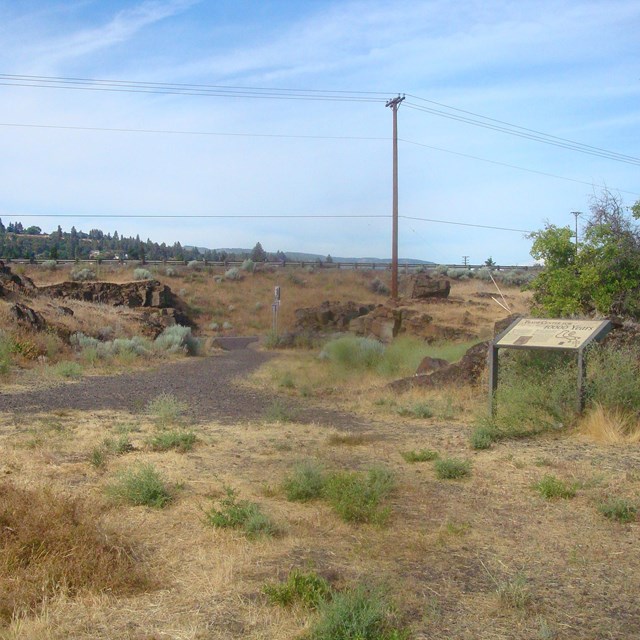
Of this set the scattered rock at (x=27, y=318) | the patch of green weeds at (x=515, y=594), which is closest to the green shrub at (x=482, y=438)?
the patch of green weeds at (x=515, y=594)

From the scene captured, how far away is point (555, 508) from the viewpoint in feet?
25.1

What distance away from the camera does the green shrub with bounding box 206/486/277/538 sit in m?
6.52

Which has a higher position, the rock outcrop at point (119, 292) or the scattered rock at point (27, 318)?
the rock outcrop at point (119, 292)

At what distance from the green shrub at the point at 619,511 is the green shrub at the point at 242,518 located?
302cm

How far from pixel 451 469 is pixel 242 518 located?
2.97m

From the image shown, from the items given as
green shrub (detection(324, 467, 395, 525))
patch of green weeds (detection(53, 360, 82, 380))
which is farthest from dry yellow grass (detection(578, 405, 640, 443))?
patch of green weeds (detection(53, 360, 82, 380))

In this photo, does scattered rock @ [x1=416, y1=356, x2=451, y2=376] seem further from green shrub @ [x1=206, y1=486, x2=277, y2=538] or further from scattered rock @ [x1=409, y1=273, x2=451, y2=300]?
scattered rock @ [x1=409, y1=273, x2=451, y2=300]

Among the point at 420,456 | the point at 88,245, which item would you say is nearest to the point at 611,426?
the point at 420,456

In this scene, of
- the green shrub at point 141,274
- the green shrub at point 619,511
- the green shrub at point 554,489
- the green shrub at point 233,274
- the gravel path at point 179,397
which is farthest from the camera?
the green shrub at point 233,274

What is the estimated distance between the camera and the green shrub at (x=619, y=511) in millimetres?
7199

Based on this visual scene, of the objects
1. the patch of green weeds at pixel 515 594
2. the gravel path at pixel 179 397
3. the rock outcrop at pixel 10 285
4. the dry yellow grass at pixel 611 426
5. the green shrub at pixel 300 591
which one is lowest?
the gravel path at pixel 179 397

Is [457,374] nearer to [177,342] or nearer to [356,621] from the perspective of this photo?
[356,621]

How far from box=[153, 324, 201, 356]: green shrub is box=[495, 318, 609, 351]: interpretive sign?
61.5ft

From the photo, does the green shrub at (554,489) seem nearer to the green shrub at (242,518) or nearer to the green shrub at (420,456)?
the green shrub at (420,456)
